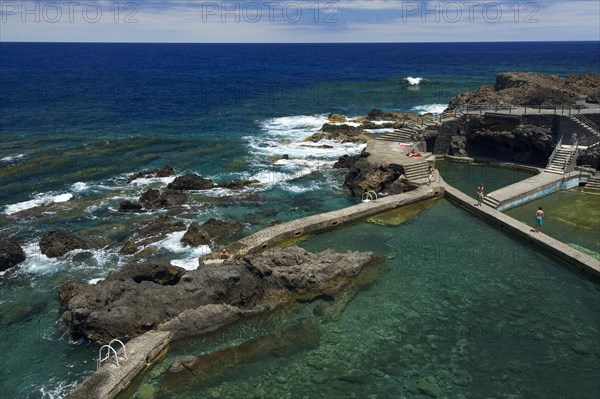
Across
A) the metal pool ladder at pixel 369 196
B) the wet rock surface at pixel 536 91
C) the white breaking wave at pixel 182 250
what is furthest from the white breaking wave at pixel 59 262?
the wet rock surface at pixel 536 91

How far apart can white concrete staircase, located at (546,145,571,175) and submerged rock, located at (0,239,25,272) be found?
30826 millimetres

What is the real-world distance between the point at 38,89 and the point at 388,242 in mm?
87569

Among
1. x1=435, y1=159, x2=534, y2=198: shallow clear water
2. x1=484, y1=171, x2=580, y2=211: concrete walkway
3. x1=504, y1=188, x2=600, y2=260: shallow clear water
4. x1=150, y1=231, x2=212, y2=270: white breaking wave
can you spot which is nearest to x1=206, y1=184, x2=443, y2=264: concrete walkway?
x1=150, y1=231, x2=212, y2=270: white breaking wave

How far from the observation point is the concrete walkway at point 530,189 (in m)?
25.8

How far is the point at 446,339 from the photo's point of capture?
15.7 meters

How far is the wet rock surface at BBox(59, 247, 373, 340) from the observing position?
16.4m

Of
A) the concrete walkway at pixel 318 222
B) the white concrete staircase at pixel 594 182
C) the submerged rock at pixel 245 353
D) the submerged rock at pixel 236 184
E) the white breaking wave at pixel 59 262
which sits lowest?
the submerged rock at pixel 245 353

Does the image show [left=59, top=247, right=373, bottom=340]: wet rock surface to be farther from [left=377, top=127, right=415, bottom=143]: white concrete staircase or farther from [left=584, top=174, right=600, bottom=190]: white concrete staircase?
[left=377, top=127, right=415, bottom=143]: white concrete staircase

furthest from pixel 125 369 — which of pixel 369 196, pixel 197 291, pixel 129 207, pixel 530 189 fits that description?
pixel 530 189

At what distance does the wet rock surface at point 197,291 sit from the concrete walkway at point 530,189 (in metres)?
9.81

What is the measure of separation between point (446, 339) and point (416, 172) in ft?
51.6

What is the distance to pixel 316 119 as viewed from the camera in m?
57.7

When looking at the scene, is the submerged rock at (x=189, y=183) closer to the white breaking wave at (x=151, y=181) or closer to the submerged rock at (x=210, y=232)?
the white breaking wave at (x=151, y=181)

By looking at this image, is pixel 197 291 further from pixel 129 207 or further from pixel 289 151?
pixel 289 151
